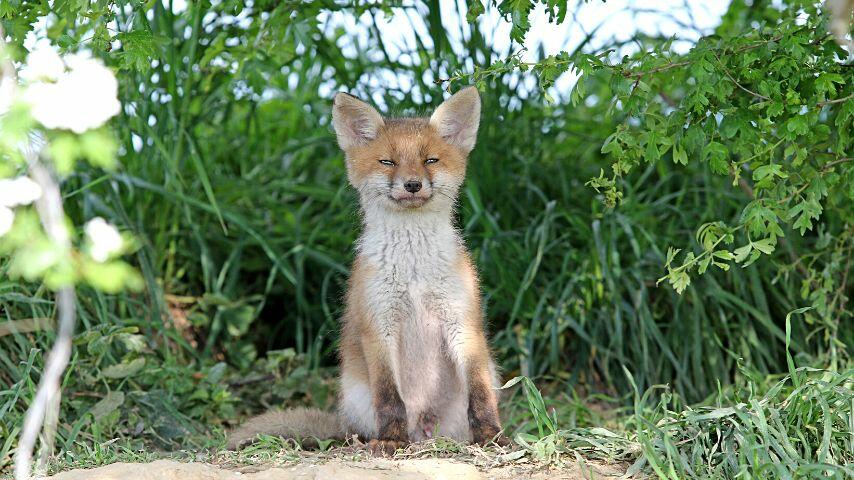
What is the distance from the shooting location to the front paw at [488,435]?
375cm

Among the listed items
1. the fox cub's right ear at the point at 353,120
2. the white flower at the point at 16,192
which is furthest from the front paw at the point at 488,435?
the white flower at the point at 16,192

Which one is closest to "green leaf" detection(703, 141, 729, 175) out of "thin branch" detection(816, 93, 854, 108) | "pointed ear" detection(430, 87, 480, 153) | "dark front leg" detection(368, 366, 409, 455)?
"thin branch" detection(816, 93, 854, 108)

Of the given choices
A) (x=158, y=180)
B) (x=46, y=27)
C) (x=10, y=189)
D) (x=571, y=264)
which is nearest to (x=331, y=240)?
(x=158, y=180)

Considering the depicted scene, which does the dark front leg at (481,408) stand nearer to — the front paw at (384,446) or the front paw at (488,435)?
the front paw at (488,435)

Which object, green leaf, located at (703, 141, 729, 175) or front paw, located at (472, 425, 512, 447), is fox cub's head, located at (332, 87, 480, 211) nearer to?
front paw, located at (472, 425, 512, 447)

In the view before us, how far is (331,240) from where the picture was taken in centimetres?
608

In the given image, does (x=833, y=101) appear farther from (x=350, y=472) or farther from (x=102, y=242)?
(x=102, y=242)

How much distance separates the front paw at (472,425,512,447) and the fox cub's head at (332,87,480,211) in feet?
3.13

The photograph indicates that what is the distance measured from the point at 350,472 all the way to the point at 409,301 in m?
0.97

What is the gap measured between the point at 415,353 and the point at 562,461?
94 cm

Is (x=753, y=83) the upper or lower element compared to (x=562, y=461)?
upper

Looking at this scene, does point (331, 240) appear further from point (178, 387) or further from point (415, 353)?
point (415, 353)

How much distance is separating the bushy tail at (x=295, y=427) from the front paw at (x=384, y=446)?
40 centimetres

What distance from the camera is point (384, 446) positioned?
12.2ft
